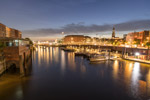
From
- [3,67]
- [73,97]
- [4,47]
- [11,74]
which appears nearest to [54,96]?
[73,97]

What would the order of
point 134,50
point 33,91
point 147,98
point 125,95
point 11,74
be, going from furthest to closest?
point 134,50 → point 11,74 → point 33,91 → point 125,95 → point 147,98

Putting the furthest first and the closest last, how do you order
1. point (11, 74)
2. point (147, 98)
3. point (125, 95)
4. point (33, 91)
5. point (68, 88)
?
1. point (11, 74)
2. point (68, 88)
3. point (33, 91)
4. point (125, 95)
5. point (147, 98)

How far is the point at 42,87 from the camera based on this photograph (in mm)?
16125

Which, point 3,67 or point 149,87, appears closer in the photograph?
point 149,87

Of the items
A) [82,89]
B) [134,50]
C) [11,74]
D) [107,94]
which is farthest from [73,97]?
[134,50]

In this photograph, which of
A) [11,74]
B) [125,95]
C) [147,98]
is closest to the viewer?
[147,98]

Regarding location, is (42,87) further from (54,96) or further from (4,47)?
(4,47)

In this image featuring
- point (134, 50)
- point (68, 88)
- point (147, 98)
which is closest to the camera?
point (147, 98)

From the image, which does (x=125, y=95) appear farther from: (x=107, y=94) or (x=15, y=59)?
(x=15, y=59)

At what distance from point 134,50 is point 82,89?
55.9 m

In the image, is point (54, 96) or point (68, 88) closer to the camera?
point (54, 96)

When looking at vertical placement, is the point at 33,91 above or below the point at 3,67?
below

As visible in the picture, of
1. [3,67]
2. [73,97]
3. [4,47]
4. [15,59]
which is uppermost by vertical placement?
[4,47]

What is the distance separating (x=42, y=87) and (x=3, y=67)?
11106 mm
